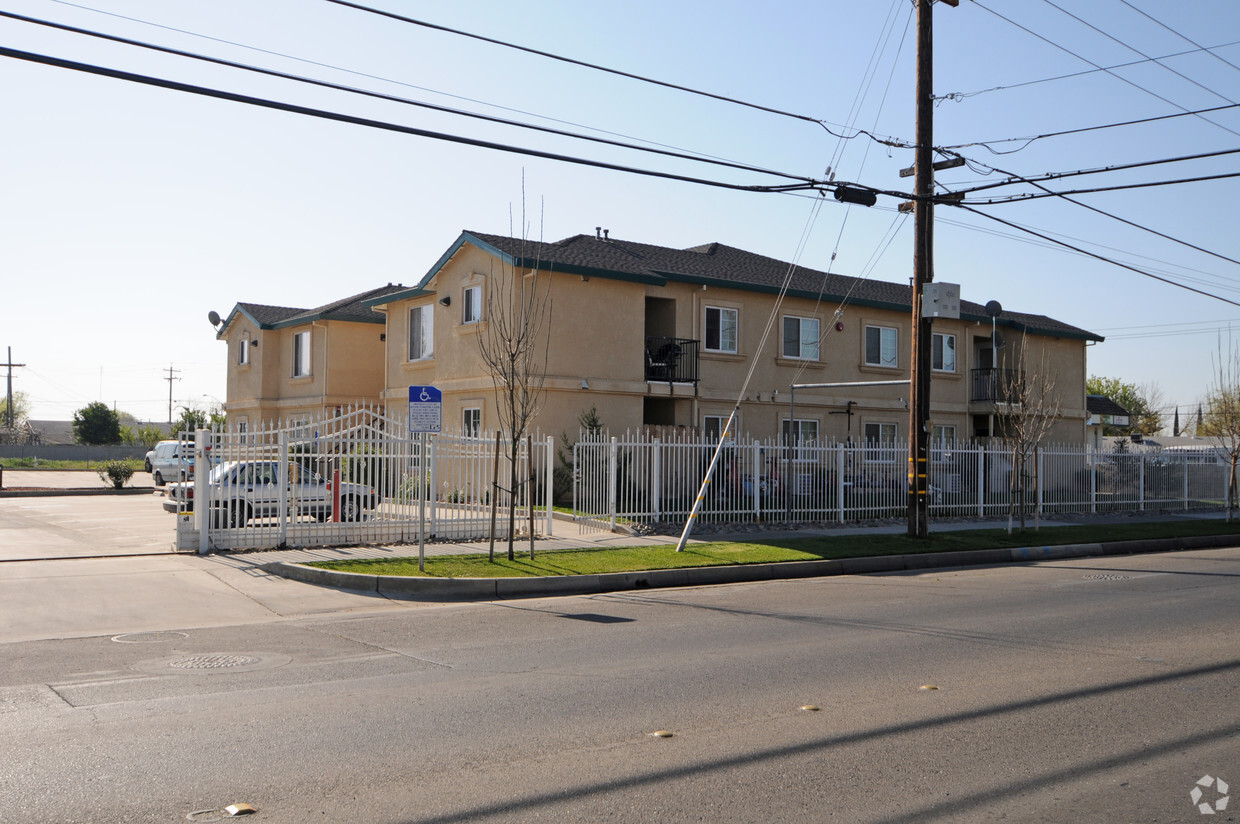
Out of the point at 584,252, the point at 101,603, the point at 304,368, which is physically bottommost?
the point at 101,603

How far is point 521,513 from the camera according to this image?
1842 centimetres

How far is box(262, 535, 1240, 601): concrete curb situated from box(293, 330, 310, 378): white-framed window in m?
21.7

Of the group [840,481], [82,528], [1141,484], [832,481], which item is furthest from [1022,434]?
[82,528]

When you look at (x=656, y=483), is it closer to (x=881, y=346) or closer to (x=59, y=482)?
(x=881, y=346)

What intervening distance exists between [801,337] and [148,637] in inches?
894

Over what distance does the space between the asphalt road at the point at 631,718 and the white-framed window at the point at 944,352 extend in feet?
75.2

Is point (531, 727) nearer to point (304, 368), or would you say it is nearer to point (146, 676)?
point (146, 676)

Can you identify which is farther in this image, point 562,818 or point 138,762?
point 138,762

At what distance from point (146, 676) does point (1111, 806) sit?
6675 mm

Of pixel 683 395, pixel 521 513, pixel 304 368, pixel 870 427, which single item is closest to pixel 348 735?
pixel 521 513

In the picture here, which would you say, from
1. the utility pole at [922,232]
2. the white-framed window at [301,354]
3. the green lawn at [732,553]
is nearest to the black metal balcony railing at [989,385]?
the green lawn at [732,553]

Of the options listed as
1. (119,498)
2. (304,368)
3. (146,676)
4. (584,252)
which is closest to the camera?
(146,676)

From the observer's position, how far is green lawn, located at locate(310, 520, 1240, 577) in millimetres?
13391

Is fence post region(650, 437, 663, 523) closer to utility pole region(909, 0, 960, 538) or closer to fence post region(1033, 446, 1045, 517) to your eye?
utility pole region(909, 0, 960, 538)
